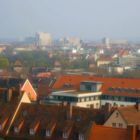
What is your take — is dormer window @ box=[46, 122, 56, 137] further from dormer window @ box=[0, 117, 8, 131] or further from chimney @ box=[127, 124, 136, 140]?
chimney @ box=[127, 124, 136, 140]

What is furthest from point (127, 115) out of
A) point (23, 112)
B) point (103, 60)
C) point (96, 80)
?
point (103, 60)

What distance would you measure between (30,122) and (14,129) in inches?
53.6

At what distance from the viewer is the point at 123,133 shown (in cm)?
Answer: 3897

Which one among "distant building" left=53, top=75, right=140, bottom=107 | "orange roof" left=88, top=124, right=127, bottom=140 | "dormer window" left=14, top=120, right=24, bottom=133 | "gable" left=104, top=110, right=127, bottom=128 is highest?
"orange roof" left=88, top=124, right=127, bottom=140

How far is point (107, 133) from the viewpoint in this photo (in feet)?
130

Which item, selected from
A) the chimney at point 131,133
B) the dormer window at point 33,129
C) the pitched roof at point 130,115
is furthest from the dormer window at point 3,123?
the chimney at point 131,133

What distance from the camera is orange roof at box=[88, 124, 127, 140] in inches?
1540

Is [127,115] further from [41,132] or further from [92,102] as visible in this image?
[92,102]

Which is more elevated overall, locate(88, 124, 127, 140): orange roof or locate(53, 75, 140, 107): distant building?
locate(88, 124, 127, 140): orange roof

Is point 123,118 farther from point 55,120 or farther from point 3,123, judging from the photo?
point 3,123

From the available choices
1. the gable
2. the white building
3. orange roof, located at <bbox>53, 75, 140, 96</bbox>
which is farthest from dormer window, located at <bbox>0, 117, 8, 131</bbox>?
orange roof, located at <bbox>53, 75, 140, 96</bbox>

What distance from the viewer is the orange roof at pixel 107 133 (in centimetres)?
3912

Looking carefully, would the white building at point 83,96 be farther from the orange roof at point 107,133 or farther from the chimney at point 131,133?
the chimney at point 131,133

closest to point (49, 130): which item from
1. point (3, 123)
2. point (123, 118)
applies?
point (3, 123)
